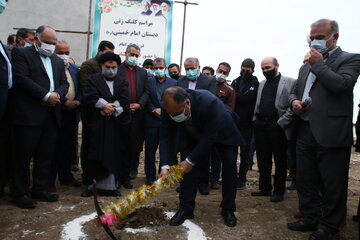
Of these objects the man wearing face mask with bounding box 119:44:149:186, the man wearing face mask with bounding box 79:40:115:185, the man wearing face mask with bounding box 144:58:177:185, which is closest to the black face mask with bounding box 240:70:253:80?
the man wearing face mask with bounding box 144:58:177:185

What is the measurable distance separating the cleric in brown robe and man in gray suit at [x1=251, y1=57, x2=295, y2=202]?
1.90m

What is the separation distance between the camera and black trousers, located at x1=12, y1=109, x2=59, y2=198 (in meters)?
3.71

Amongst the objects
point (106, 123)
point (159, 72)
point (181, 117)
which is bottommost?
point (106, 123)

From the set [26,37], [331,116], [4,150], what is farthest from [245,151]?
[26,37]

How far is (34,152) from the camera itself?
12.9 ft

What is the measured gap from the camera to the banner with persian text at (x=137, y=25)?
327 inches

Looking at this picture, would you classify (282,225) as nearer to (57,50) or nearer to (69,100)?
(69,100)

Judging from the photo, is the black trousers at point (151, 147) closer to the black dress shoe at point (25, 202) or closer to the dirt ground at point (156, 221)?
the dirt ground at point (156, 221)

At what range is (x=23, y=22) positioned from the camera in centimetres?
1259

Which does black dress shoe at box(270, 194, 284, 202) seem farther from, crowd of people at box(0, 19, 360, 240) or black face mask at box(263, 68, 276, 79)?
black face mask at box(263, 68, 276, 79)

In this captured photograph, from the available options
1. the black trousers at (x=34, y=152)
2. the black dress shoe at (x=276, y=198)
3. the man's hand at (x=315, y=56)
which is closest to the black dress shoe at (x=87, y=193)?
the black trousers at (x=34, y=152)

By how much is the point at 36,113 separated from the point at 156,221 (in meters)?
1.90

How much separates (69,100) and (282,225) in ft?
10.5

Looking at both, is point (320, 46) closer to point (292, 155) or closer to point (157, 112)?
point (292, 155)
